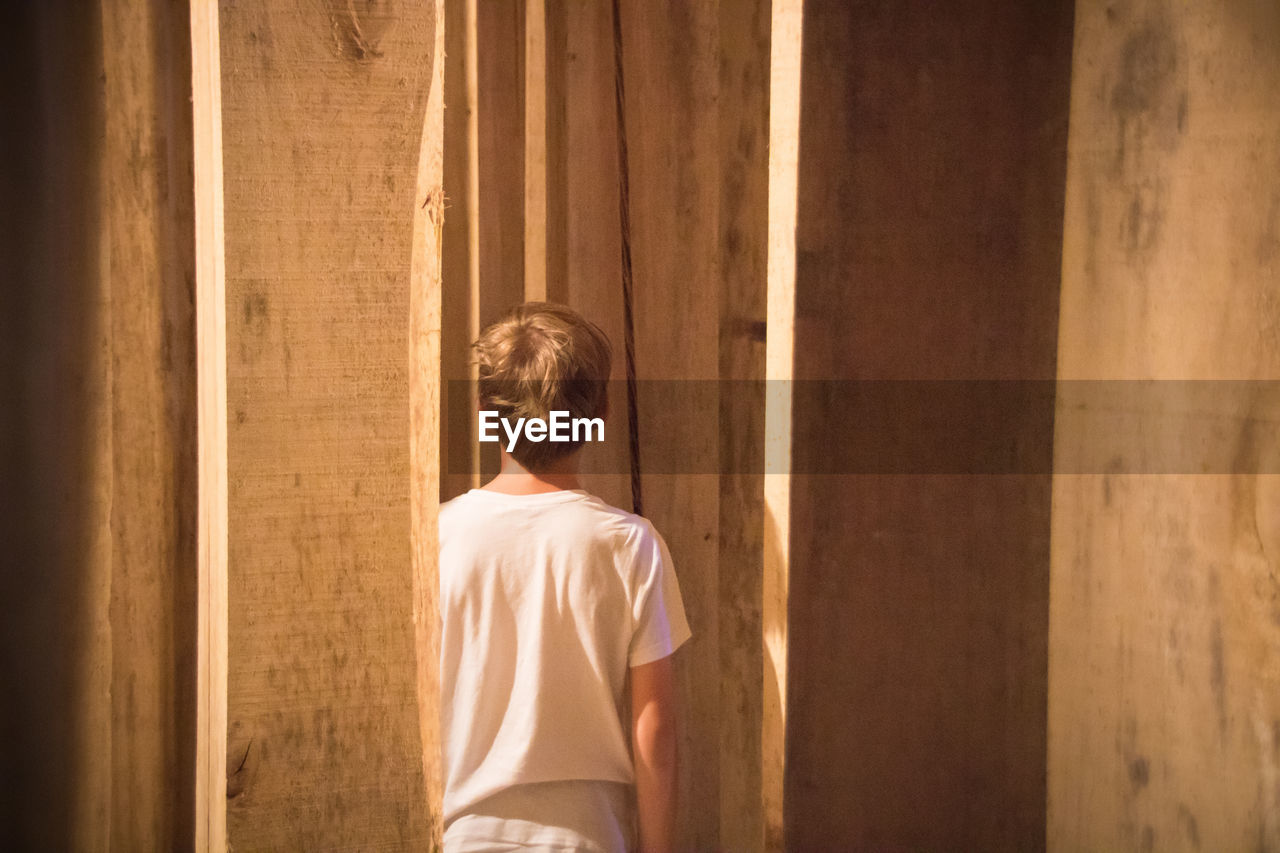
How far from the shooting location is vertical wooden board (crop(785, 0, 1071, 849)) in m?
0.98

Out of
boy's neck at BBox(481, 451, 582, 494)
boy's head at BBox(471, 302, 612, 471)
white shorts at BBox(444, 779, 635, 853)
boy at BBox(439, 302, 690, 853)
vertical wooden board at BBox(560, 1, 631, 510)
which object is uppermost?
vertical wooden board at BBox(560, 1, 631, 510)

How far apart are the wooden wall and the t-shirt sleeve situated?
84cm

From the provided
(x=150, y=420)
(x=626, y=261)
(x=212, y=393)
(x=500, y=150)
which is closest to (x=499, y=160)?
(x=500, y=150)

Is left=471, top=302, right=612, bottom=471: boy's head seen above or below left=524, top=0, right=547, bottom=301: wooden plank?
below

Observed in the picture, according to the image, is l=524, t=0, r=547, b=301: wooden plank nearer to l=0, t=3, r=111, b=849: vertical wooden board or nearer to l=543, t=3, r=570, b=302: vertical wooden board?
l=543, t=3, r=570, b=302: vertical wooden board

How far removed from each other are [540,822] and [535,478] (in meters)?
0.52

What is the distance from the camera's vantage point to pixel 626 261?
5.24 ft

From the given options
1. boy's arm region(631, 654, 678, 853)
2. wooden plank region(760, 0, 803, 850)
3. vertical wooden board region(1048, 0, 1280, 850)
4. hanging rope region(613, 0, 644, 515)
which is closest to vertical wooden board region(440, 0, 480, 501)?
hanging rope region(613, 0, 644, 515)

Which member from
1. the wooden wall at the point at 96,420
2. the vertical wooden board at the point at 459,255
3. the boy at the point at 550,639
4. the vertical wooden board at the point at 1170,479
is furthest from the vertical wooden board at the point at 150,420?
the vertical wooden board at the point at 1170,479

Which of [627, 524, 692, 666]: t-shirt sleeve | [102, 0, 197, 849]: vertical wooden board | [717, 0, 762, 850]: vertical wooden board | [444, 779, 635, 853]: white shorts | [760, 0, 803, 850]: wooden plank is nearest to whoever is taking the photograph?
[760, 0, 803, 850]: wooden plank

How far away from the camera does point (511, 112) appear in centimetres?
158

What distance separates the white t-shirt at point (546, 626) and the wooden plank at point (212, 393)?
60 cm

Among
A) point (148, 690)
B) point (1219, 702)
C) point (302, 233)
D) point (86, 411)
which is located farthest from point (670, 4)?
point (148, 690)

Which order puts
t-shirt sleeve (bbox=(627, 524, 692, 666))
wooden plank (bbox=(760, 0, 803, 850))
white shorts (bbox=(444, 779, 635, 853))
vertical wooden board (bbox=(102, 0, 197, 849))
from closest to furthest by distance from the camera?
wooden plank (bbox=(760, 0, 803, 850)) < white shorts (bbox=(444, 779, 635, 853)) < t-shirt sleeve (bbox=(627, 524, 692, 666)) < vertical wooden board (bbox=(102, 0, 197, 849))
